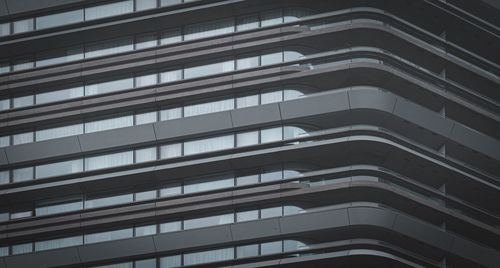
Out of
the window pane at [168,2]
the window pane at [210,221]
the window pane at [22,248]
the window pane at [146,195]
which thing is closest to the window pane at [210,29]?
the window pane at [168,2]

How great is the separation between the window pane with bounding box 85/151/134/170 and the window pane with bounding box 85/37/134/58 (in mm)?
5090

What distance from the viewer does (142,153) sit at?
95.9m

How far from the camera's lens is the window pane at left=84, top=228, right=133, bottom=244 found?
312 feet

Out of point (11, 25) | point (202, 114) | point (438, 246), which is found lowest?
point (438, 246)

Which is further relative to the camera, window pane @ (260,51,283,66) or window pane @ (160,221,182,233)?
window pane @ (260,51,283,66)

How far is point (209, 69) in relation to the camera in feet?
317

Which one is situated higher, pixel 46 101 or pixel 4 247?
pixel 46 101

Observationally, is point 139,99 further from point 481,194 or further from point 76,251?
point 481,194

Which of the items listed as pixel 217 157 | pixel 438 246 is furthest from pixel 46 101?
pixel 438 246

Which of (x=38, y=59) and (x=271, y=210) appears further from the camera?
(x=38, y=59)

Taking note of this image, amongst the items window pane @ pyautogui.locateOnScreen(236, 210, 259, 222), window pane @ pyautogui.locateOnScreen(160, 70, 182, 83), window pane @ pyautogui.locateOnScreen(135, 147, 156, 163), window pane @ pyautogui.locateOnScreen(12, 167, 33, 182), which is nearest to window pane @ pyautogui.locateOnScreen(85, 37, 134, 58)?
window pane @ pyautogui.locateOnScreen(160, 70, 182, 83)

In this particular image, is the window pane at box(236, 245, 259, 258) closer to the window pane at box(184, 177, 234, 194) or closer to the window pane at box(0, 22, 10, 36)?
the window pane at box(184, 177, 234, 194)

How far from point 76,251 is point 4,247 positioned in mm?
3948

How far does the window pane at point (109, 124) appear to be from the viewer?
318 feet
